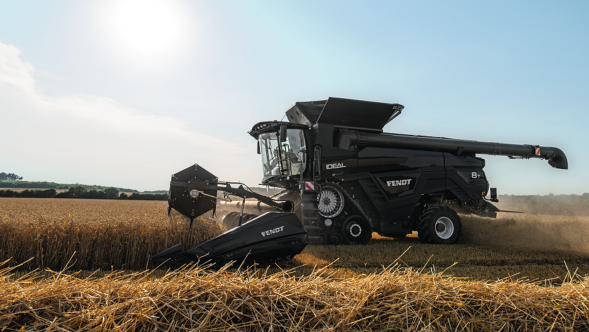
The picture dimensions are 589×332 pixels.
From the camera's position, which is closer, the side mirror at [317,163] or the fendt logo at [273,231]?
the fendt logo at [273,231]

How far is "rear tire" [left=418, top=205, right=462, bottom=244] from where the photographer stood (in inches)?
349

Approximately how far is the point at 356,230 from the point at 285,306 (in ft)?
22.8

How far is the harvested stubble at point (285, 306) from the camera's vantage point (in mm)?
1851

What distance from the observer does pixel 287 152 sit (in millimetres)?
9023

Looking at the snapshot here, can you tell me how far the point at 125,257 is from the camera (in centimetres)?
548

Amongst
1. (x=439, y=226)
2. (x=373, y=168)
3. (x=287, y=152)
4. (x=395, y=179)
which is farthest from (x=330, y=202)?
(x=439, y=226)

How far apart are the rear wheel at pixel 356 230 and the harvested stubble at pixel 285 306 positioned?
6340mm

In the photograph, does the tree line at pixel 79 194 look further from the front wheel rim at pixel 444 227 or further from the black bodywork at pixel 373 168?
the front wheel rim at pixel 444 227

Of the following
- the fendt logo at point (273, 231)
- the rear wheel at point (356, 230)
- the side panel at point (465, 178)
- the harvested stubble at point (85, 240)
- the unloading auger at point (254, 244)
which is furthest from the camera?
the side panel at point (465, 178)

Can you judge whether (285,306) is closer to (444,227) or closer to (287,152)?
(287,152)

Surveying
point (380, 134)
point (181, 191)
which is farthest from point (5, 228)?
point (380, 134)

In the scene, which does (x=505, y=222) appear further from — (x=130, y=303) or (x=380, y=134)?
(x=130, y=303)

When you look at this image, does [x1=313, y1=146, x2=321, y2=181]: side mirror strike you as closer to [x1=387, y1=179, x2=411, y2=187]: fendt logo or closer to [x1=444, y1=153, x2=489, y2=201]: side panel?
[x1=387, y1=179, x2=411, y2=187]: fendt logo

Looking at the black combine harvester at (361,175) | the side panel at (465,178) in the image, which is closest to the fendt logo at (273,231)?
the black combine harvester at (361,175)
